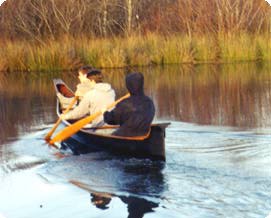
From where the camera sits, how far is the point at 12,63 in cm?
2245

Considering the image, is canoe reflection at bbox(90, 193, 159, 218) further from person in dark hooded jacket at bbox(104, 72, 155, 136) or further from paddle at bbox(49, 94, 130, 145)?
paddle at bbox(49, 94, 130, 145)

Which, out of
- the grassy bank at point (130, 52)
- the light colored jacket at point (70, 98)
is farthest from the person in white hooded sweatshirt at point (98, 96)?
the grassy bank at point (130, 52)

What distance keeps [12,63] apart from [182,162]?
1588cm

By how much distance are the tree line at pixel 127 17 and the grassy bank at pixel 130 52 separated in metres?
0.55

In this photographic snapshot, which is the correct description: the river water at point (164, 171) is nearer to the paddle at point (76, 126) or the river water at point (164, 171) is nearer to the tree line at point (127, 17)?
the paddle at point (76, 126)

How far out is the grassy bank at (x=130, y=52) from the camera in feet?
71.2

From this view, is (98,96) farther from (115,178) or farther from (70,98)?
(70,98)

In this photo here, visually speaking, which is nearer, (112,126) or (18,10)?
(112,126)

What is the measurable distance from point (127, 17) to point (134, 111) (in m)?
19.3

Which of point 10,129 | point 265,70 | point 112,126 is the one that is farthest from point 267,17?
point 112,126

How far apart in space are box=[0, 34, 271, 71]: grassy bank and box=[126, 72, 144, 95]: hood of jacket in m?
14.1

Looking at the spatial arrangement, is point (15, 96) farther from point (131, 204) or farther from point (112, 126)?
point (131, 204)

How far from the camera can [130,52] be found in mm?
22156

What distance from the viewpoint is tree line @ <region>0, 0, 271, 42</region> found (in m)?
21.0
